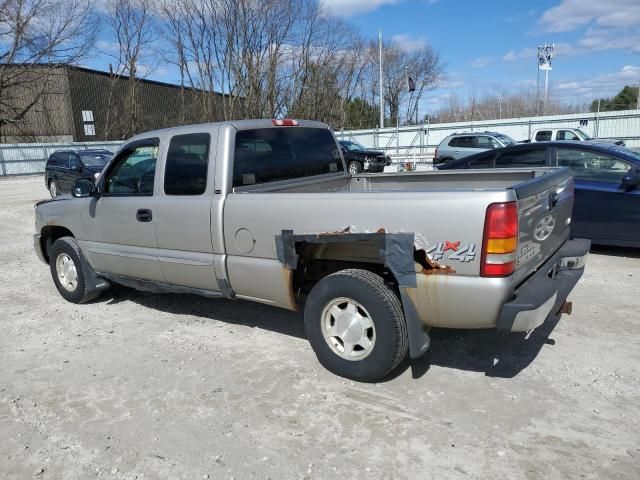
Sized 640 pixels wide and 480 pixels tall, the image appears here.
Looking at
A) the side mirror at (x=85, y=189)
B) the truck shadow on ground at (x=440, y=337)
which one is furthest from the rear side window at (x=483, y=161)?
the side mirror at (x=85, y=189)

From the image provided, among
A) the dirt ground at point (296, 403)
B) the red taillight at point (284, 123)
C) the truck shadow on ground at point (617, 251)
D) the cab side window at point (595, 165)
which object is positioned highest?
the red taillight at point (284, 123)

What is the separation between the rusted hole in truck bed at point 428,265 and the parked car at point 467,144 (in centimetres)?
1749

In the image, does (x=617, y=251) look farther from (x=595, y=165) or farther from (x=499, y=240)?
(x=499, y=240)

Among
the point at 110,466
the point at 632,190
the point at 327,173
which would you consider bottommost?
the point at 110,466

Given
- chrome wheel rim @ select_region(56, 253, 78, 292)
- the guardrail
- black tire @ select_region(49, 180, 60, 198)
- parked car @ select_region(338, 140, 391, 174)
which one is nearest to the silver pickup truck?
chrome wheel rim @ select_region(56, 253, 78, 292)

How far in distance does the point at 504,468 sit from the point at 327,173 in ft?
10.3

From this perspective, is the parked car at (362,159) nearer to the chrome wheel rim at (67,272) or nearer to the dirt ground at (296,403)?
the chrome wheel rim at (67,272)

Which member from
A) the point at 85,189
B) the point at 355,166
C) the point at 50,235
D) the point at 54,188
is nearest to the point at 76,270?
the point at 50,235

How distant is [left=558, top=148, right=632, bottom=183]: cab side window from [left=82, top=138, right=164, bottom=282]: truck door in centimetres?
552

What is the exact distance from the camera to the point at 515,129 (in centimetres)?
3023

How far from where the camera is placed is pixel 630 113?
2669 cm

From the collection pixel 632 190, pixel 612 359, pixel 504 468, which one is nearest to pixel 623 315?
pixel 612 359

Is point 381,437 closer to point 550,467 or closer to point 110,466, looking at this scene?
point 550,467

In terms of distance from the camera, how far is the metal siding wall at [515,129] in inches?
1072
